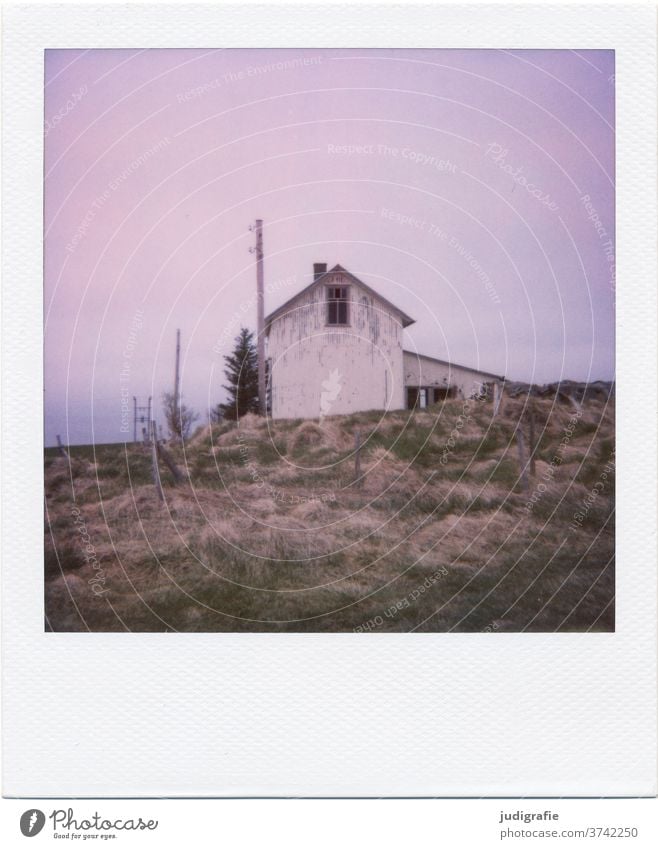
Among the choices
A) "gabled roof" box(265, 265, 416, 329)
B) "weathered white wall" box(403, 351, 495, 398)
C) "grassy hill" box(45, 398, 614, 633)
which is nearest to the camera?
"grassy hill" box(45, 398, 614, 633)

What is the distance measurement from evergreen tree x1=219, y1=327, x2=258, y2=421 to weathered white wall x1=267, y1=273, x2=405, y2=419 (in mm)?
96

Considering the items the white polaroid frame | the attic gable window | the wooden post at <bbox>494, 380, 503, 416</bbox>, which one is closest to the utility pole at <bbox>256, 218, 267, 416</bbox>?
the attic gable window

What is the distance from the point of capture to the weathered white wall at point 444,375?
11.3ft

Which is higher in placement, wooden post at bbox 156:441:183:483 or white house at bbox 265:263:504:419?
white house at bbox 265:263:504:419

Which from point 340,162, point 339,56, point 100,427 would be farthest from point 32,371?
point 339,56

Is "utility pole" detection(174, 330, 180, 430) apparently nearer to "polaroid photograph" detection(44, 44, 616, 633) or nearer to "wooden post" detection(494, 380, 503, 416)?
"polaroid photograph" detection(44, 44, 616, 633)

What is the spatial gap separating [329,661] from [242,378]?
1.45 meters

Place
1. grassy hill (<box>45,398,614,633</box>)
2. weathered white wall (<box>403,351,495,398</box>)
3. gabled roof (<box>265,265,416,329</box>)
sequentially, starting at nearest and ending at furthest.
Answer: grassy hill (<box>45,398,614,633</box>) < gabled roof (<box>265,265,416,329</box>) < weathered white wall (<box>403,351,495,398</box>)

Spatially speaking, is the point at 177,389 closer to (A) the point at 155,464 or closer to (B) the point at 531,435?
(A) the point at 155,464

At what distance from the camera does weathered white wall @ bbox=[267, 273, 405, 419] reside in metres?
3.43

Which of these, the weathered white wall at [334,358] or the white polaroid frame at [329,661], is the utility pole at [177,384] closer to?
the weathered white wall at [334,358]

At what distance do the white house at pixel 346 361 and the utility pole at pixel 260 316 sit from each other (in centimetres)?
3

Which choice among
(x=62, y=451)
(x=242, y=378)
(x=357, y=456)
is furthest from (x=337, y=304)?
(x=62, y=451)

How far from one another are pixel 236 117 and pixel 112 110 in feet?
2.00
